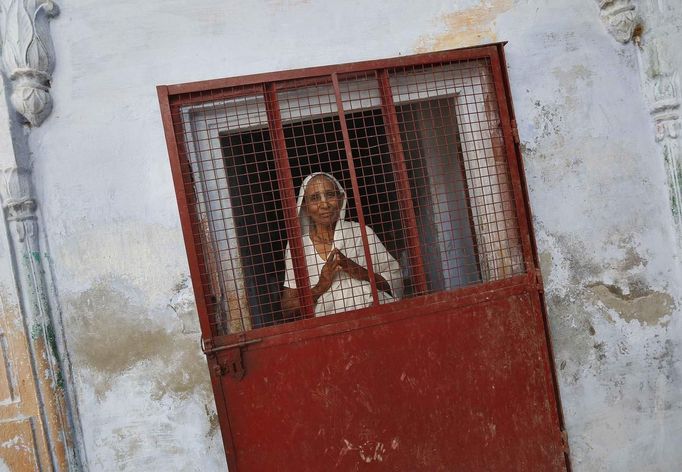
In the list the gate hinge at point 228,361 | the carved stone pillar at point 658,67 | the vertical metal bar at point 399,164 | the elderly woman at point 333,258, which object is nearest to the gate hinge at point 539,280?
the vertical metal bar at point 399,164

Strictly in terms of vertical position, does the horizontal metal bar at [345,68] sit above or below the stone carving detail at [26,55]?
below

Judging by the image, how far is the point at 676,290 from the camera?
9.81 ft

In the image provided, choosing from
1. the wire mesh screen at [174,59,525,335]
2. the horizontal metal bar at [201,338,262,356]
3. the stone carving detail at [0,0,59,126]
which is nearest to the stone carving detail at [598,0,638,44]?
the wire mesh screen at [174,59,525,335]

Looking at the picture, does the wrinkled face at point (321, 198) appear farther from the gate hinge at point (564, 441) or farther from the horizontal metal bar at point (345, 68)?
the gate hinge at point (564, 441)

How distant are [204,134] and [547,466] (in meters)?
2.28

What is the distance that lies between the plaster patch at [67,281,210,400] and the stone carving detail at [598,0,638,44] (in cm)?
253

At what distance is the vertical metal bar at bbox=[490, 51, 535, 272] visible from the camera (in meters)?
2.75

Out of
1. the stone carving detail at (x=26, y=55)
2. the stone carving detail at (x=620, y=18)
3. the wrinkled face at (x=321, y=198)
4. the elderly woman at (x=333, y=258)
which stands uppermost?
the stone carving detail at (x=26, y=55)

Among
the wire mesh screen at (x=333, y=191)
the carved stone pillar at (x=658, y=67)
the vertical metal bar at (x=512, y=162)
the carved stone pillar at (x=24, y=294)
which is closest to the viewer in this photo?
the carved stone pillar at (x=24, y=294)

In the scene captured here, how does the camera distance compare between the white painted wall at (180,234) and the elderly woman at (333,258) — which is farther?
the elderly woman at (333,258)

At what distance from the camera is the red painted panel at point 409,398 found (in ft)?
8.50

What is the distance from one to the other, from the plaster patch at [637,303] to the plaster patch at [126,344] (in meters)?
2.00

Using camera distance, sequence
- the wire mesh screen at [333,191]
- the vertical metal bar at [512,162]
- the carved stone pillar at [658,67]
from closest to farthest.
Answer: the wire mesh screen at [333,191]
the vertical metal bar at [512,162]
the carved stone pillar at [658,67]

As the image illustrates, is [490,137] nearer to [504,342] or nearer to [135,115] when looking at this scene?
[504,342]
